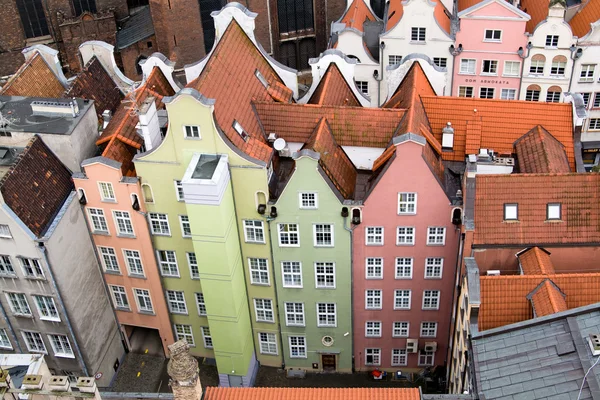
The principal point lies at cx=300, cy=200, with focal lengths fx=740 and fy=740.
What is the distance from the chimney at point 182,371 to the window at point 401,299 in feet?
69.5

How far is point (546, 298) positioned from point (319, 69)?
2641cm

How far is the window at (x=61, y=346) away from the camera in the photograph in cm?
5353

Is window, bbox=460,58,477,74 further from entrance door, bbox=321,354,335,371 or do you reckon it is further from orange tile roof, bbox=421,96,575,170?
entrance door, bbox=321,354,335,371

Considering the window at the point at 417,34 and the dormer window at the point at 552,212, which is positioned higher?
the window at the point at 417,34

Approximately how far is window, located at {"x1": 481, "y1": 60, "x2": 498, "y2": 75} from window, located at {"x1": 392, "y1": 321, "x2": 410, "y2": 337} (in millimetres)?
28317

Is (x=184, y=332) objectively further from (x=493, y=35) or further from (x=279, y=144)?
(x=493, y=35)

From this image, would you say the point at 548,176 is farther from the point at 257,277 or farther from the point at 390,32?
the point at 390,32

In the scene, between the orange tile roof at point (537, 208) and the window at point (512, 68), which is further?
the window at point (512, 68)

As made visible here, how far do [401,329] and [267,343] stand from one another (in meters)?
10.3

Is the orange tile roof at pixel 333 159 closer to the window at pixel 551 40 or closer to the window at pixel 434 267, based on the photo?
the window at pixel 434 267

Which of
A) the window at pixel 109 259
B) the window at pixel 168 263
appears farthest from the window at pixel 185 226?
the window at pixel 109 259

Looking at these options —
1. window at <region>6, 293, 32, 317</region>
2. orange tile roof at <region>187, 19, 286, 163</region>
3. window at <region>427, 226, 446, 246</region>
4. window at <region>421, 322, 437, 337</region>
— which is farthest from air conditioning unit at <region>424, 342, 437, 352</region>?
window at <region>6, 293, 32, 317</region>

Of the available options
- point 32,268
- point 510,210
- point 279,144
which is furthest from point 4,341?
point 510,210

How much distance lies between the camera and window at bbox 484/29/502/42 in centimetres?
6831
